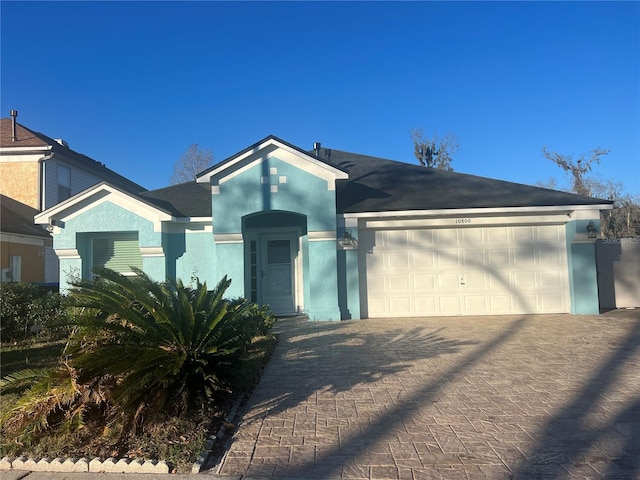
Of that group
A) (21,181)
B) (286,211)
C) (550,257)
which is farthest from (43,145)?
(550,257)

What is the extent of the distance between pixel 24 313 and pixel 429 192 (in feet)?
30.9

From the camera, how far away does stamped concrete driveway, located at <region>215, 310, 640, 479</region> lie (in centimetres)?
346

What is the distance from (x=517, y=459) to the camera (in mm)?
3480

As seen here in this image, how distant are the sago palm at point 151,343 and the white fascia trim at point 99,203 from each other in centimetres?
585

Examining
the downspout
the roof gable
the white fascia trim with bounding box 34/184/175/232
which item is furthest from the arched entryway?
the downspout

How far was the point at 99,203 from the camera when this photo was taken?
424 inches

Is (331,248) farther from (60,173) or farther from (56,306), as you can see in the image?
(60,173)

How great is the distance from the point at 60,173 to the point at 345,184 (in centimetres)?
1532

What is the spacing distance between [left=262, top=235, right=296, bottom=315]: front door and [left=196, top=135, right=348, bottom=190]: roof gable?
2024 millimetres

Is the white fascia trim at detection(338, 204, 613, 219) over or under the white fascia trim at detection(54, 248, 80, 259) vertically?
over

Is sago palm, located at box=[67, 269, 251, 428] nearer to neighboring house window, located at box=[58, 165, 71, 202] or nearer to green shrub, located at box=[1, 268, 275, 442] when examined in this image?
green shrub, located at box=[1, 268, 275, 442]

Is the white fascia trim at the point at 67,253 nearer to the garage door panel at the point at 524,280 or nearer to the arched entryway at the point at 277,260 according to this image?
the arched entryway at the point at 277,260

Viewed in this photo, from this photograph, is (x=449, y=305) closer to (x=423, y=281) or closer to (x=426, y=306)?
(x=426, y=306)

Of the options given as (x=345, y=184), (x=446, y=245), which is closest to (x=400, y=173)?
(x=345, y=184)
